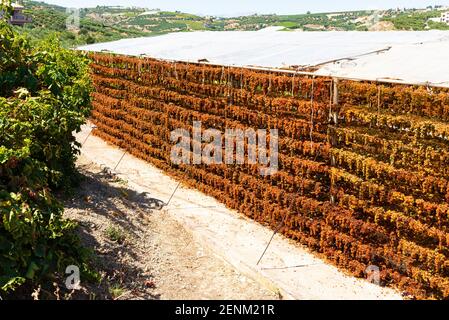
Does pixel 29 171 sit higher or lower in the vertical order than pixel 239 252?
higher

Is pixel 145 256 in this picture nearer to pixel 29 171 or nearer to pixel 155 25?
pixel 29 171

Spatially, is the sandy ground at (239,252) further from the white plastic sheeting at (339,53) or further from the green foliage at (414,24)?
the green foliage at (414,24)

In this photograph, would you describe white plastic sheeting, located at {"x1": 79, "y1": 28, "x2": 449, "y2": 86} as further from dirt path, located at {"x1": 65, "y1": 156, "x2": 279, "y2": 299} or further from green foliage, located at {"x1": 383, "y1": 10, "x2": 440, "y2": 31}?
green foliage, located at {"x1": 383, "y1": 10, "x2": 440, "y2": 31}

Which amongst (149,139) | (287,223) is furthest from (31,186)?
(149,139)

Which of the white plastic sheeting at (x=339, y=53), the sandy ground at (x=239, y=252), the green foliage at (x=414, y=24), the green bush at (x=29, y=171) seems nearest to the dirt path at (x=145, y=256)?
the sandy ground at (x=239, y=252)

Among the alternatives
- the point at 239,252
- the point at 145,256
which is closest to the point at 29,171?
the point at 145,256

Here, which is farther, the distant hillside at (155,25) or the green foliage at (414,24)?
the green foliage at (414,24)
